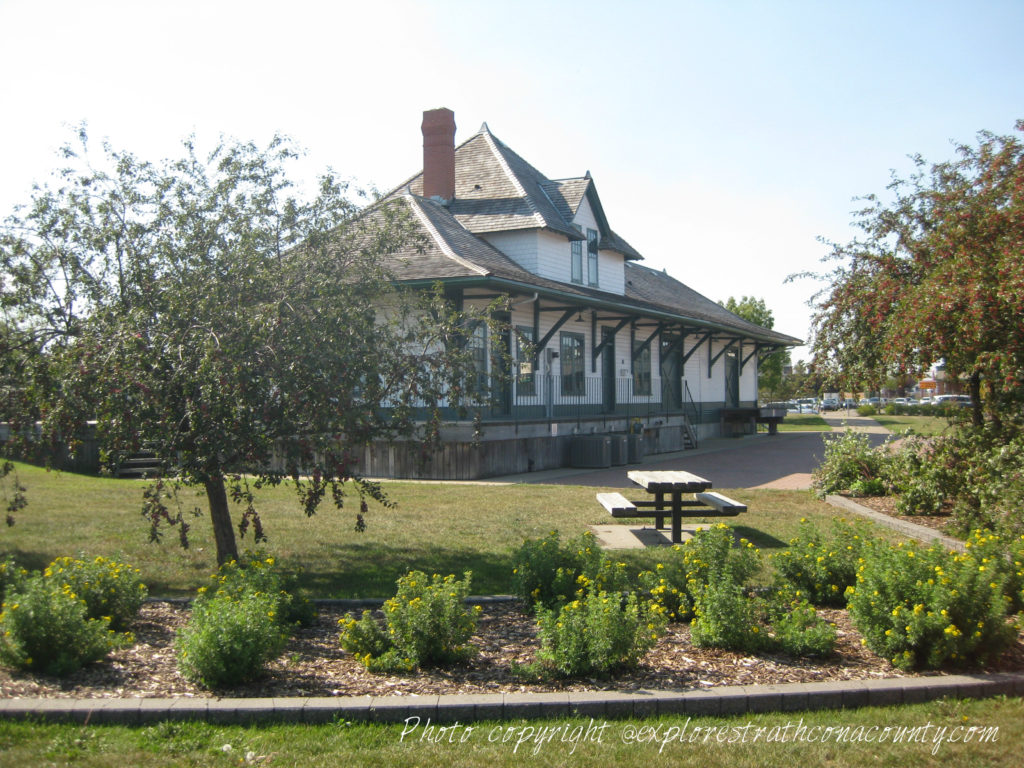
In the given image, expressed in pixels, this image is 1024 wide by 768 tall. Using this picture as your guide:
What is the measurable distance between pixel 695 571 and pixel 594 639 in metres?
1.55

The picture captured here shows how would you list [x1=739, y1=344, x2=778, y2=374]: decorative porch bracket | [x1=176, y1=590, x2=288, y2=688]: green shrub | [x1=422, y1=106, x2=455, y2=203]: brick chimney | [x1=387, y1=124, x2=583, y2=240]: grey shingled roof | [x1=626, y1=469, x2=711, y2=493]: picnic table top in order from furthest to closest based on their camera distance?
[x1=739, y1=344, x2=778, y2=374]: decorative porch bracket → [x1=422, y1=106, x2=455, y2=203]: brick chimney → [x1=387, y1=124, x2=583, y2=240]: grey shingled roof → [x1=626, y1=469, x2=711, y2=493]: picnic table top → [x1=176, y1=590, x2=288, y2=688]: green shrub

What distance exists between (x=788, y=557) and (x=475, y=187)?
18.6 metres

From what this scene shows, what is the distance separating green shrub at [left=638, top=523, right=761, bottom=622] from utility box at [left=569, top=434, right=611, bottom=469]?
13406 millimetres

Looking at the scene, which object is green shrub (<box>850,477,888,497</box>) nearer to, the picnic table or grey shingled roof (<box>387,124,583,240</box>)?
the picnic table

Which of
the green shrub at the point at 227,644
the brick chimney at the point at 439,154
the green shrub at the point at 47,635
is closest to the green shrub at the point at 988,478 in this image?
the green shrub at the point at 227,644

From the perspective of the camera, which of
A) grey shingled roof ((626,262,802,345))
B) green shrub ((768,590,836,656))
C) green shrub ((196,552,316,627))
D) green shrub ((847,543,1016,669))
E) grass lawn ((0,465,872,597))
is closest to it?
green shrub ((847,543,1016,669))

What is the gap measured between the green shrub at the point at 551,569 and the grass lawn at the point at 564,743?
1890 mm

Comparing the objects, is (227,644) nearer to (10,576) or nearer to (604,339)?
(10,576)

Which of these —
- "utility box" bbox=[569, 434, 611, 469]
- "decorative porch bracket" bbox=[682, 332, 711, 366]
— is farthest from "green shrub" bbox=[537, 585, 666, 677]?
"decorative porch bracket" bbox=[682, 332, 711, 366]

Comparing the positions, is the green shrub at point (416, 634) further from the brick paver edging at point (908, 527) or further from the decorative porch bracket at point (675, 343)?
the decorative porch bracket at point (675, 343)

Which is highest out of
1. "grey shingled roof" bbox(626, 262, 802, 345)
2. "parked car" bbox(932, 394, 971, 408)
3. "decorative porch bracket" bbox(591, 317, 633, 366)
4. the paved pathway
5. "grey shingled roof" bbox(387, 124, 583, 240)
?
"grey shingled roof" bbox(387, 124, 583, 240)

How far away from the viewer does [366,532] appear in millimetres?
10234

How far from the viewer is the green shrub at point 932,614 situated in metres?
4.96

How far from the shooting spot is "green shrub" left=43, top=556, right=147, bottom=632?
5.78m
